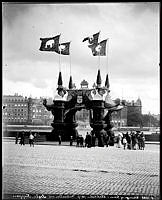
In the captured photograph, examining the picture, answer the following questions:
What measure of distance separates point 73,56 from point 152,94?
175 centimetres

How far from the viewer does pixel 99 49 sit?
6.90 metres

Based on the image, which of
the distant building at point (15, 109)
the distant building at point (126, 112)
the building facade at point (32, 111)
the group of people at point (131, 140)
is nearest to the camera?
the distant building at point (15, 109)

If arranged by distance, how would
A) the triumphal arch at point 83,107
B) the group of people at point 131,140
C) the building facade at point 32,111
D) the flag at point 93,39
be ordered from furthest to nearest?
1. the triumphal arch at point 83,107
2. the group of people at point 131,140
3. the flag at point 93,39
4. the building facade at point 32,111

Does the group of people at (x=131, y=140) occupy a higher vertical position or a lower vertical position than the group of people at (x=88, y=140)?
higher

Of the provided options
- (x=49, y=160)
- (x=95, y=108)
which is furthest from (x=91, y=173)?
(x=95, y=108)

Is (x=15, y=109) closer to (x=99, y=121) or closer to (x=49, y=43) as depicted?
(x=49, y=43)

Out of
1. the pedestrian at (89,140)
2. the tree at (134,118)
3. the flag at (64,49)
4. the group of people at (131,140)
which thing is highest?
the flag at (64,49)

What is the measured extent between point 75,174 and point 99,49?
236cm

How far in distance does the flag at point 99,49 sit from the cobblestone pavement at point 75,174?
1.98m

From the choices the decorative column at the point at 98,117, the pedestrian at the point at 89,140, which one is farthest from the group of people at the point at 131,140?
the decorative column at the point at 98,117

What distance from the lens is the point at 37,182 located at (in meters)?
5.85

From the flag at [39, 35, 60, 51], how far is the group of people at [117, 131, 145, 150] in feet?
7.95

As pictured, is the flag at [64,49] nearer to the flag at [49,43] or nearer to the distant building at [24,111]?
the flag at [49,43]

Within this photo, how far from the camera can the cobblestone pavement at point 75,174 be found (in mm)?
5605
